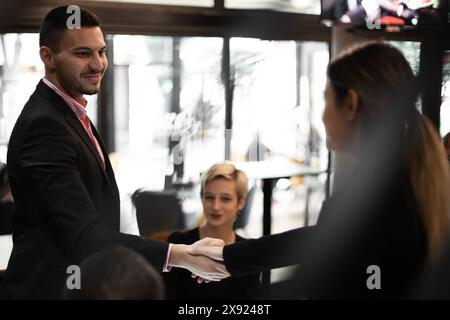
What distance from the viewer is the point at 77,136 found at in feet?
5.09

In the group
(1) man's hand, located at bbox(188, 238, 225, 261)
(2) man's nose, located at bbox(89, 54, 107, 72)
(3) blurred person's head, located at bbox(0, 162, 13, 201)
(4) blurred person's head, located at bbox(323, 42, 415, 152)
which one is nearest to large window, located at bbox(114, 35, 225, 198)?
(3) blurred person's head, located at bbox(0, 162, 13, 201)

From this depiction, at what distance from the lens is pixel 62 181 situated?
1.49 m

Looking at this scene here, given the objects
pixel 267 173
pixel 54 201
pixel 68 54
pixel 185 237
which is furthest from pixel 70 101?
pixel 267 173

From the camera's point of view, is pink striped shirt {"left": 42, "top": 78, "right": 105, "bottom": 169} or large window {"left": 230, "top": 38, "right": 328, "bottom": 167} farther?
large window {"left": 230, "top": 38, "right": 328, "bottom": 167}

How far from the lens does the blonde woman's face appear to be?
8.75 ft

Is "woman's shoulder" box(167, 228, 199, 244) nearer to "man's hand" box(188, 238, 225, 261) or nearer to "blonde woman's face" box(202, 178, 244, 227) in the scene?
"blonde woman's face" box(202, 178, 244, 227)

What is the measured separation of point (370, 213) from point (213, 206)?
1.51 m

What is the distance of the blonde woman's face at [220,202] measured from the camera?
8.75ft

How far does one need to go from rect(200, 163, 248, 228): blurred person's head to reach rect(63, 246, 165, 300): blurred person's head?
156 centimetres

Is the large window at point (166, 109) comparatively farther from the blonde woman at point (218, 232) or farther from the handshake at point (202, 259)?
the handshake at point (202, 259)

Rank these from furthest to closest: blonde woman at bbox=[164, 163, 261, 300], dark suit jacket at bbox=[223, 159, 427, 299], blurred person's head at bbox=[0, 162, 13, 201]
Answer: blonde woman at bbox=[164, 163, 261, 300] < blurred person's head at bbox=[0, 162, 13, 201] < dark suit jacket at bbox=[223, 159, 427, 299]

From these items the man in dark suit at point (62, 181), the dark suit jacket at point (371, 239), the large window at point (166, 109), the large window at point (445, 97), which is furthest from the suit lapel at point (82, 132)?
the large window at point (445, 97)

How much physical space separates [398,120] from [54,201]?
0.83m

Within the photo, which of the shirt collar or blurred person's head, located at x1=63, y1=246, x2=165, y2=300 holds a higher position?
the shirt collar
